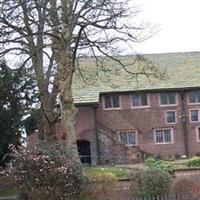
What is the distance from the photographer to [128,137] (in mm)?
55875

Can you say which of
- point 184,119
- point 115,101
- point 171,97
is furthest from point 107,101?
point 184,119

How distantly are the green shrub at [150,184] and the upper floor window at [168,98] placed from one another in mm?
34317

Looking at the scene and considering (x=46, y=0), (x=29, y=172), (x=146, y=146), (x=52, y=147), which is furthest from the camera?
(x=146, y=146)

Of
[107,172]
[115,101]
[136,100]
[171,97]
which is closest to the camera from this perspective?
[107,172]


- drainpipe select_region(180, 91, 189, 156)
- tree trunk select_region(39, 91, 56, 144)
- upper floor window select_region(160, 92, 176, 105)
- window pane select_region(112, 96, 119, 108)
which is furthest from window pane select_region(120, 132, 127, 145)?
tree trunk select_region(39, 91, 56, 144)

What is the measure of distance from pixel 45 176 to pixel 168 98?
37088 mm

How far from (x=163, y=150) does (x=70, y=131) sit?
101 feet

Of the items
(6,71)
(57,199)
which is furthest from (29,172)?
(6,71)

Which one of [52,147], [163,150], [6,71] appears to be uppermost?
[6,71]

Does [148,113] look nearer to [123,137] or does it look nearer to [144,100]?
[144,100]

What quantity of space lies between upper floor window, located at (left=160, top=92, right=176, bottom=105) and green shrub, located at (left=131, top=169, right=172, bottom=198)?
34317 millimetres

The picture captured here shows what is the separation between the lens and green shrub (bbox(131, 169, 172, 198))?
22125 mm

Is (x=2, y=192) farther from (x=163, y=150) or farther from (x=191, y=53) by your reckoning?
(x=191, y=53)

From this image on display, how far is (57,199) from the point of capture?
2136cm
